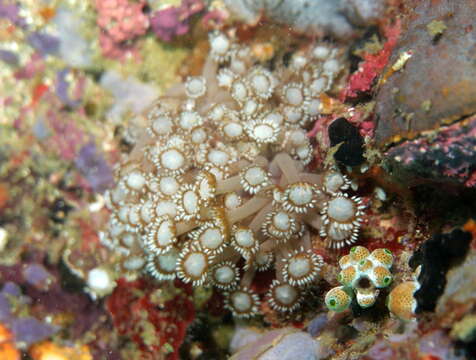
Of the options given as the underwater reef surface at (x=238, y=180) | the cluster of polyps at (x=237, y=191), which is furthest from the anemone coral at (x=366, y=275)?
Answer: the cluster of polyps at (x=237, y=191)

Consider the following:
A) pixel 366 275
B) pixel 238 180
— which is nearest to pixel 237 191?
pixel 238 180

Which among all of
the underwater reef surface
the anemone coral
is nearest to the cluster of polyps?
the underwater reef surface

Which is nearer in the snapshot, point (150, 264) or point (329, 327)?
point (329, 327)

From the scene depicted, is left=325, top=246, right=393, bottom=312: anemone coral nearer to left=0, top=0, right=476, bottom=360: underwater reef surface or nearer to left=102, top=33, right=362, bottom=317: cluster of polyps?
left=0, top=0, right=476, bottom=360: underwater reef surface

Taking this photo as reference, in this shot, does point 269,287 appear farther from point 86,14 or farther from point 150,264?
point 86,14

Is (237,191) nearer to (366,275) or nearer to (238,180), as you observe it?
(238,180)

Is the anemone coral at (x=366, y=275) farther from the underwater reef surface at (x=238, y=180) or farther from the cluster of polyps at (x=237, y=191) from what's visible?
the cluster of polyps at (x=237, y=191)

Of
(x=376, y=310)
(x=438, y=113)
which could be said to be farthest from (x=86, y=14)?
(x=376, y=310)
